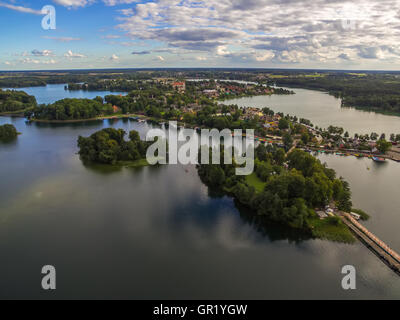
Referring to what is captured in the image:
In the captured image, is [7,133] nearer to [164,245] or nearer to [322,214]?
[164,245]

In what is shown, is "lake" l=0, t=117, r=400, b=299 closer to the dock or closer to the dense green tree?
the dock

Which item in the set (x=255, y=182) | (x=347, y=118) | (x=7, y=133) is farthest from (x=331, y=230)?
(x=7, y=133)

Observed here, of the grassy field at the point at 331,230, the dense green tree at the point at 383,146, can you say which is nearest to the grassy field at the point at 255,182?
the grassy field at the point at 331,230

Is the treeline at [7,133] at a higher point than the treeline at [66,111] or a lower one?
lower

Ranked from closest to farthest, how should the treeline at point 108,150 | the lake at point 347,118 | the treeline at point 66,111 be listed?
1. the treeline at point 108,150
2. the lake at point 347,118
3. the treeline at point 66,111

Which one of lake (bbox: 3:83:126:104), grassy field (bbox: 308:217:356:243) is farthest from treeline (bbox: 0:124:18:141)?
grassy field (bbox: 308:217:356:243)

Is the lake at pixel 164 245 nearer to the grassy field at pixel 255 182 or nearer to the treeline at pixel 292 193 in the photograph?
the treeline at pixel 292 193
